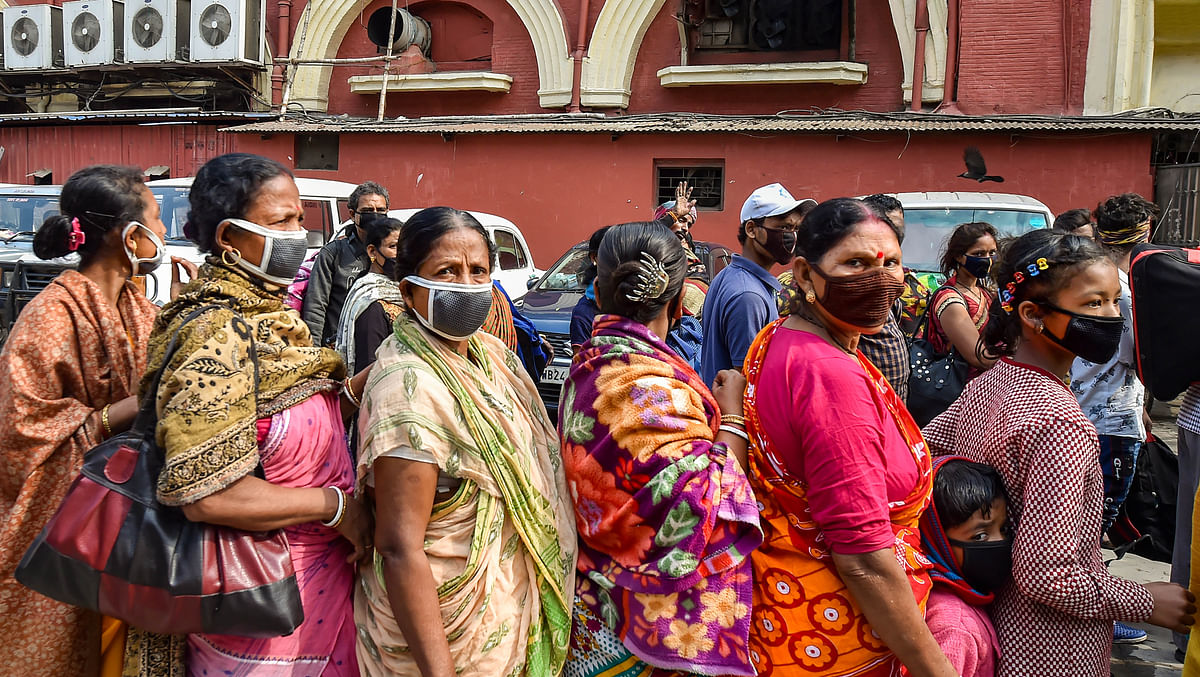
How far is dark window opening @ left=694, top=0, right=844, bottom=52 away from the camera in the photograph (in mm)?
13375

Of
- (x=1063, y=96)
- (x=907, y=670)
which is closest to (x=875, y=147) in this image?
(x=1063, y=96)

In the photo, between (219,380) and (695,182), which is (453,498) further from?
(695,182)

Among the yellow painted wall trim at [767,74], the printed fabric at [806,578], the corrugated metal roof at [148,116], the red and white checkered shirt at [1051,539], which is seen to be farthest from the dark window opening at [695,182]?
the printed fabric at [806,578]

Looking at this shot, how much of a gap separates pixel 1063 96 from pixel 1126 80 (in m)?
0.78

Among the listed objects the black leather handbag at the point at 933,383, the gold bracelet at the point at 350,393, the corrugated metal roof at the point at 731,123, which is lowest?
the black leather handbag at the point at 933,383

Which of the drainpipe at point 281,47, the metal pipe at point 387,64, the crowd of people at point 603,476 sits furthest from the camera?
the drainpipe at point 281,47

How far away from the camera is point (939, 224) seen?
731 centimetres

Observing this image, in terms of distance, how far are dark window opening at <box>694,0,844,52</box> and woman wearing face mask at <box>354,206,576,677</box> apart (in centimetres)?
1275

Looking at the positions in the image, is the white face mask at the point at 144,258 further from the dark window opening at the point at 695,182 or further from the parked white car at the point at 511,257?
the dark window opening at the point at 695,182

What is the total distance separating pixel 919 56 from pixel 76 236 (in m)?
12.4

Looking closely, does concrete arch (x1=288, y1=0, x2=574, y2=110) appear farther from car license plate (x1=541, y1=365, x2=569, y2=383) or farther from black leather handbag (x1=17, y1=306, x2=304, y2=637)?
black leather handbag (x1=17, y1=306, x2=304, y2=637)

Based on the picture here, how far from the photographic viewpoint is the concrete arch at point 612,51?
13.8 m

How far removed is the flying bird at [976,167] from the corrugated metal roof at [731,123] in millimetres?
377

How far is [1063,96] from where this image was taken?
39.1 feet
